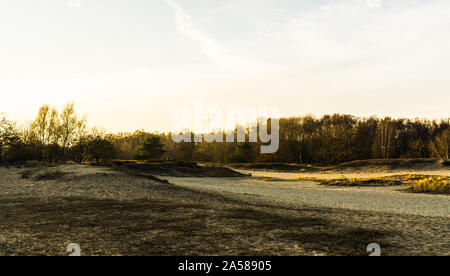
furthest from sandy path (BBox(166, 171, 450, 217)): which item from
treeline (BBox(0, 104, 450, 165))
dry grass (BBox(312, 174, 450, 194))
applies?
treeline (BBox(0, 104, 450, 165))

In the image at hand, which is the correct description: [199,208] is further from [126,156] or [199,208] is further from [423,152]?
[126,156]

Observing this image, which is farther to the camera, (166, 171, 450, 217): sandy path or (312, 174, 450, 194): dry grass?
(312, 174, 450, 194): dry grass

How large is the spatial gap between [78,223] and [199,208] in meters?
3.55

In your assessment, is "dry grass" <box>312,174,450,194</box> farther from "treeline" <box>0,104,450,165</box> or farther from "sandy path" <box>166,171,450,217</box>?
"treeline" <box>0,104,450,165</box>

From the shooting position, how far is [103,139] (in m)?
44.8

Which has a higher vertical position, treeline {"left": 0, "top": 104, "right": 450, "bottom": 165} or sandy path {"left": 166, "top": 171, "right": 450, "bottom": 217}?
treeline {"left": 0, "top": 104, "right": 450, "bottom": 165}

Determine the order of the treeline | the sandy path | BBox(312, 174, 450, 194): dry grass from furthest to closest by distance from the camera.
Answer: the treeline < BBox(312, 174, 450, 194): dry grass < the sandy path

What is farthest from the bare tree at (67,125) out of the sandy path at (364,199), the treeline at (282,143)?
the sandy path at (364,199)

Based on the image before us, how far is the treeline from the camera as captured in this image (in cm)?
4156

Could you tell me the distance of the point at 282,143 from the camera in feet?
213

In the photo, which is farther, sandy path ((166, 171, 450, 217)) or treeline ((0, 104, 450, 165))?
treeline ((0, 104, 450, 165))

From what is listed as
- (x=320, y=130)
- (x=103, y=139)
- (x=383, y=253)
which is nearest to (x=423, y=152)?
(x=320, y=130)

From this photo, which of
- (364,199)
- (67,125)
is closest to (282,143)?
→ (67,125)

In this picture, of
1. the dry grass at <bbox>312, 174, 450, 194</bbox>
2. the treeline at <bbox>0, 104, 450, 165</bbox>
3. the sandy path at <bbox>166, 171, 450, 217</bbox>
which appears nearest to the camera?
the sandy path at <bbox>166, 171, 450, 217</bbox>
